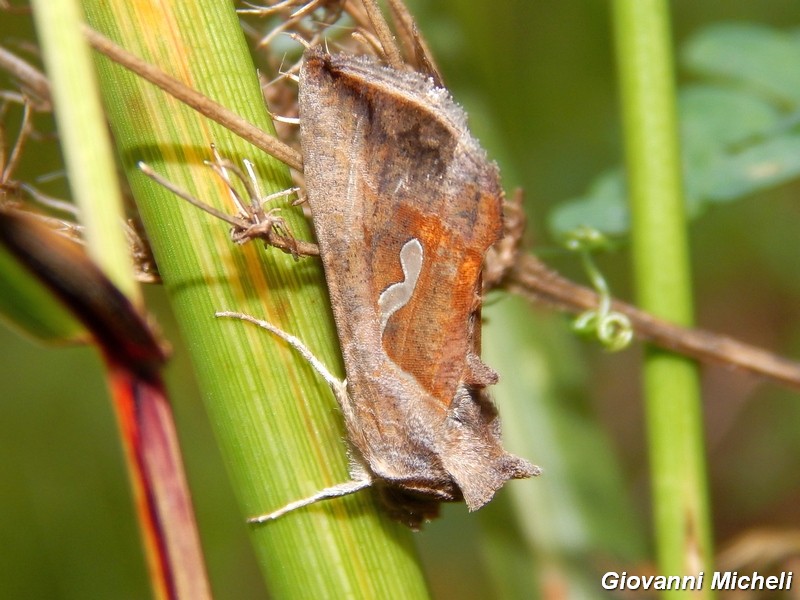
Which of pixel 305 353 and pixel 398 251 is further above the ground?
pixel 398 251

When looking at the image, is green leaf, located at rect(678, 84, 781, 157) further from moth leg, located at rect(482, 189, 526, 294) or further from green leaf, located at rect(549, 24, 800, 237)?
moth leg, located at rect(482, 189, 526, 294)

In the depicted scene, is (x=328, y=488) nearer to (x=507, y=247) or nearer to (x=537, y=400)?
(x=507, y=247)

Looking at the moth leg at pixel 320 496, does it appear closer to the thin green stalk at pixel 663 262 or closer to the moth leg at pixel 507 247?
the moth leg at pixel 507 247

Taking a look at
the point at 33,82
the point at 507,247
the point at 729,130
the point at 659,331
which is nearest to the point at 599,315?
the point at 659,331

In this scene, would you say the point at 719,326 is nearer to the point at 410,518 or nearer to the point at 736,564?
the point at 736,564

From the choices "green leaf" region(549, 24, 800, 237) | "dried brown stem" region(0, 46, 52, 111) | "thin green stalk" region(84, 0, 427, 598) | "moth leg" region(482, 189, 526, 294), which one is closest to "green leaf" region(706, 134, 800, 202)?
"green leaf" region(549, 24, 800, 237)

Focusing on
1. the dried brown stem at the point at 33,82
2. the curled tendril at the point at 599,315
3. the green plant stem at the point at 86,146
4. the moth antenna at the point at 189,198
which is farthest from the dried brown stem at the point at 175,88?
the curled tendril at the point at 599,315
